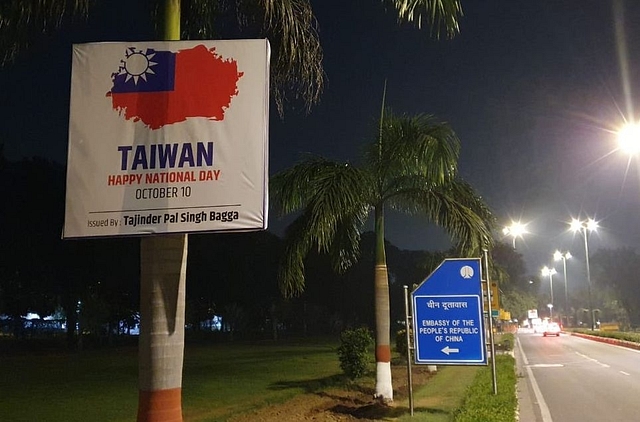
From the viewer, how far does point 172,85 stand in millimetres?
5609

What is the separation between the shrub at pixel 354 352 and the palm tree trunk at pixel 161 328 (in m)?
13.0

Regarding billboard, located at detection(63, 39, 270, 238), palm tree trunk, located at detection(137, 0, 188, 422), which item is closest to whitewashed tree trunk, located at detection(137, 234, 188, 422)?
palm tree trunk, located at detection(137, 0, 188, 422)

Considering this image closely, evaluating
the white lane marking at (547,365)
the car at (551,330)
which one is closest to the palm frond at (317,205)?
the white lane marking at (547,365)

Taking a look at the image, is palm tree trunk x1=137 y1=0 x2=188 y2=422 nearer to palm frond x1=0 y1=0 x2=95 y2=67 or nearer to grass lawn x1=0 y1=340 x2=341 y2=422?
palm frond x1=0 y1=0 x2=95 y2=67

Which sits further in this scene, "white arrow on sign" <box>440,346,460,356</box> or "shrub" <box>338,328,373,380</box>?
"shrub" <box>338,328,373,380</box>

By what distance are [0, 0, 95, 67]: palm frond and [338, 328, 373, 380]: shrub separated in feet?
43.3

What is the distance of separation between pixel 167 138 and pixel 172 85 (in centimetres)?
52

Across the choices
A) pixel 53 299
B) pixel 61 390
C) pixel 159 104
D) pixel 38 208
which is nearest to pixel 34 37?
pixel 159 104

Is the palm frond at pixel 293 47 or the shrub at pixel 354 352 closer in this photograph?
the palm frond at pixel 293 47

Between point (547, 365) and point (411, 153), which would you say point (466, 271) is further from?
point (547, 365)

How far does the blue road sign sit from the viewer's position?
11.4m

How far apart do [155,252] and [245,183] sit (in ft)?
3.53

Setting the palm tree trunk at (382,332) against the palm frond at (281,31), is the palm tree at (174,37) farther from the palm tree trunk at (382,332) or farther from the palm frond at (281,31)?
the palm tree trunk at (382,332)

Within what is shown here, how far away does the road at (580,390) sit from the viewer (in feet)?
41.5
